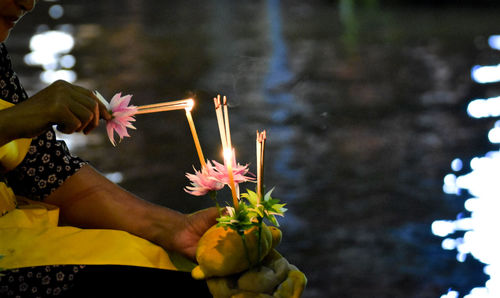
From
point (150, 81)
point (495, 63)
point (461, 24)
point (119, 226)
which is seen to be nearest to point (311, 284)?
point (119, 226)

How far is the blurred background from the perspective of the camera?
114 inches

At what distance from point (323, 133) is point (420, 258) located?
1955 mm

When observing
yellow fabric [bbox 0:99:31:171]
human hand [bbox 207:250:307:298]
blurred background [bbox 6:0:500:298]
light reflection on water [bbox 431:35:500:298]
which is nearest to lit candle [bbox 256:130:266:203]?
human hand [bbox 207:250:307:298]

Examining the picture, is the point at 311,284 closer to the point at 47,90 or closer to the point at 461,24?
the point at 47,90

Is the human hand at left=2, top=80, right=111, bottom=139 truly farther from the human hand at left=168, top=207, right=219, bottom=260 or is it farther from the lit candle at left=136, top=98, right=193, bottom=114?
the human hand at left=168, top=207, right=219, bottom=260

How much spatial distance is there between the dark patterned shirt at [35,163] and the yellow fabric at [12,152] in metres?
0.05

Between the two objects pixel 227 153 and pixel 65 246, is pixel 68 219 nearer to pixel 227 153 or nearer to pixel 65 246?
pixel 65 246

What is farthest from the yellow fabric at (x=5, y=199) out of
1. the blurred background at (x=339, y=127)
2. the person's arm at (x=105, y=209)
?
the blurred background at (x=339, y=127)

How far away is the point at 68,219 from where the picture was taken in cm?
165

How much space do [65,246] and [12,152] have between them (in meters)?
0.23

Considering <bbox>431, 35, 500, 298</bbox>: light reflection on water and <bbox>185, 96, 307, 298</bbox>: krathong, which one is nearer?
<bbox>185, 96, 307, 298</bbox>: krathong

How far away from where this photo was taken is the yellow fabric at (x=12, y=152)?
1.45 meters

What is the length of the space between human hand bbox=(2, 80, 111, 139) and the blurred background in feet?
5.09

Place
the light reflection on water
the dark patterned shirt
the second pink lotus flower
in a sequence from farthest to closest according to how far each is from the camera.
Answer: the light reflection on water
the dark patterned shirt
the second pink lotus flower
